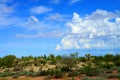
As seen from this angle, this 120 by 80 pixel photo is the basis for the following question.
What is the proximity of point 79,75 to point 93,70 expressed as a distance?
1.71 m

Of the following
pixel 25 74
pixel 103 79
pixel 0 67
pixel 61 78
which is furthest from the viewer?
pixel 0 67

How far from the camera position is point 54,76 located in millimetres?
33656

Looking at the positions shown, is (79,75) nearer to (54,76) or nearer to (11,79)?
(54,76)

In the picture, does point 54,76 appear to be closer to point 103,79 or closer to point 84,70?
point 84,70

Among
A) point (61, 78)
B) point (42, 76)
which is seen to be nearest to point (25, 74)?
point (42, 76)

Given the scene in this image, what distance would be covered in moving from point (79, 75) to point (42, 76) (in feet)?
14.7

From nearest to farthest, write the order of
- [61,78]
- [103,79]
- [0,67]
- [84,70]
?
[103,79], [61,78], [84,70], [0,67]

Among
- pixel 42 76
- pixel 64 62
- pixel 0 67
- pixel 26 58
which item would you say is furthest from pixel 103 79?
pixel 26 58

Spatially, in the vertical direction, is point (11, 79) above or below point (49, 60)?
below

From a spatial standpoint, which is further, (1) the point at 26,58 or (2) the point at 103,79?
(1) the point at 26,58

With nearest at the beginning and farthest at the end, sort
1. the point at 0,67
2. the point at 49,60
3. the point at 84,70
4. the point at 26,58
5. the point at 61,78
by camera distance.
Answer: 1. the point at 61,78
2. the point at 84,70
3. the point at 0,67
4. the point at 49,60
5. the point at 26,58

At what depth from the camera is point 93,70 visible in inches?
1344

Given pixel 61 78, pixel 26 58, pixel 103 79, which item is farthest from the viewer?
pixel 26 58

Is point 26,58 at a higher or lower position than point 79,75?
higher
